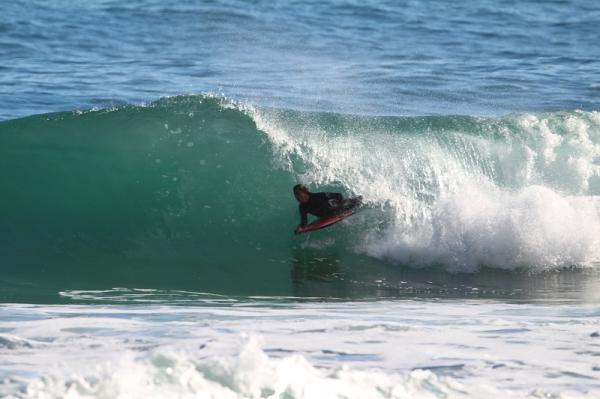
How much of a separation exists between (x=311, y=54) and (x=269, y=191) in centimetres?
1038

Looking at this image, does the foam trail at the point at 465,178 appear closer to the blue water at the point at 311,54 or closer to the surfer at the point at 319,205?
the surfer at the point at 319,205

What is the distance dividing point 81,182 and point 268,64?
8.48 meters

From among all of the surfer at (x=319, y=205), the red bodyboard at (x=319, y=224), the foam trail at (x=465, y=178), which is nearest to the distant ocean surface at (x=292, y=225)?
the foam trail at (x=465, y=178)

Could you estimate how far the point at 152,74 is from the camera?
19703 mm

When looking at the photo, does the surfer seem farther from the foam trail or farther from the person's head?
the foam trail

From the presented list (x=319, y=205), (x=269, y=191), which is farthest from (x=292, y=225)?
(x=319, y=205)

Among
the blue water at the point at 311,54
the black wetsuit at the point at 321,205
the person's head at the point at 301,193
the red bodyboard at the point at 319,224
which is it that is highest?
the blue water at the point at 311,54

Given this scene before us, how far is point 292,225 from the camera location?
39.7 feet

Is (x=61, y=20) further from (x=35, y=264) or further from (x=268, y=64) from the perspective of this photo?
(x=35, y=264)

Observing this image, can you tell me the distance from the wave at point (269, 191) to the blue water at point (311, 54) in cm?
273

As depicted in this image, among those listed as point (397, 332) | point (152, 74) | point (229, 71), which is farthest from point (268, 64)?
point (397, 332)

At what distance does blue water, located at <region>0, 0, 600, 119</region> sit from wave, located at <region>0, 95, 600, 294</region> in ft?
8.95

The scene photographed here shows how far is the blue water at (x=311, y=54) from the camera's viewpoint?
17641 millimetres

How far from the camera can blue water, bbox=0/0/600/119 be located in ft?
57.9
